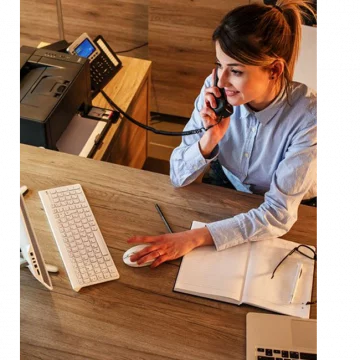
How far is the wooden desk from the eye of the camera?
112 centimetres

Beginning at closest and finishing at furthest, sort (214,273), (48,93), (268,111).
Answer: (214,273), (268,111), (48,93)

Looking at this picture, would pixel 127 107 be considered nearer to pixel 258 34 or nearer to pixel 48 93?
pixel 48 93

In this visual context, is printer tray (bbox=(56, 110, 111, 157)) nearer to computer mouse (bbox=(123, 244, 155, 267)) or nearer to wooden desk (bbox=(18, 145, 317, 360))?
wooden desk (bbox=(18, 145, 317, 360))

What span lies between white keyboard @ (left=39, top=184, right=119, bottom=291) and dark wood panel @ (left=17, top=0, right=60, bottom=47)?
6.00 ft

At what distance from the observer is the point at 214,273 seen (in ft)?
4.17

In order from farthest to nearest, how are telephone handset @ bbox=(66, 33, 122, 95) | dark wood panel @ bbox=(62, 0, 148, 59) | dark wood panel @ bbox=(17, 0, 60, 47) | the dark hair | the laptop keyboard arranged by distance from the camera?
dark wood panel @ bbox=(17, 0, 60, 47) → dark wood panel @ bbox=(62, 0, 148, 59) → telephone handset @ bbox=(66, 33, 122, 95) → the dark hair → the laptop keyboard

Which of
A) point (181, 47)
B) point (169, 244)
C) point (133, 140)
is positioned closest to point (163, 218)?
point (169, 244)

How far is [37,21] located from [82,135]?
1.52 meters

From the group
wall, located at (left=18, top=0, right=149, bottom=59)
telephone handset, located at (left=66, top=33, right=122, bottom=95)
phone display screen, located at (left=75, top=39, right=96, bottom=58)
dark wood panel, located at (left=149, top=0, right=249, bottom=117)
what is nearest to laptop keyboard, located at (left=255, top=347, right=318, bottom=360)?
telephone handset, located at (left=66, top=33, right=122, bottom=95)

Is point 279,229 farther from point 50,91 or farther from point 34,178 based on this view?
point 50,91
